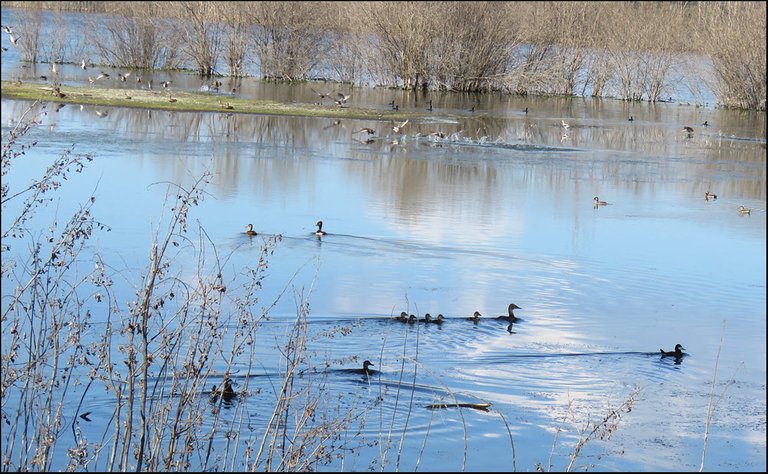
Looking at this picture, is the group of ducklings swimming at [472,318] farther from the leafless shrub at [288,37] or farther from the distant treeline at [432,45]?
the leafless shrub at [288,37]

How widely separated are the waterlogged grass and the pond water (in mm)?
890

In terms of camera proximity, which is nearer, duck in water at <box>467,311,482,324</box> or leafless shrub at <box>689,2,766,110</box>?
duck in water at <box>467,311,482,324</box>

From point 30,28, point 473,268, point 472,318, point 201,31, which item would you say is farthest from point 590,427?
point 30,28

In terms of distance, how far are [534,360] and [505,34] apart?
31.7m

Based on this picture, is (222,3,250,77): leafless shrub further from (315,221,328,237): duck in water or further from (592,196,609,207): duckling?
(315,221,328,237): duck in water

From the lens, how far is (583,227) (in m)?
16.0

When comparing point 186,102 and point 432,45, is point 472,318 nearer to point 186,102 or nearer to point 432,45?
point 186,102

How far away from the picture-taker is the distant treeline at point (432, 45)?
38969 millimetres

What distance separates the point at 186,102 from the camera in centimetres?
2884

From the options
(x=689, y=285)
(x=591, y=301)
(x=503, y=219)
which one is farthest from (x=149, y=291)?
(x=503, y=219)

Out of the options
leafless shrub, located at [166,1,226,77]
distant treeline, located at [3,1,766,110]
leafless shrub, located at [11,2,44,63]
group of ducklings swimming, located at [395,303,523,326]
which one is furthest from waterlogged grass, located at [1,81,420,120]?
group of ducklings swimming, located at [395,303,523,326]

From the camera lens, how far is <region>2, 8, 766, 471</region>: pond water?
25.2 feet

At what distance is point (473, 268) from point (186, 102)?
17.6 m

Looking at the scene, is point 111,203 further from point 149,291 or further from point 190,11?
point 190,11
